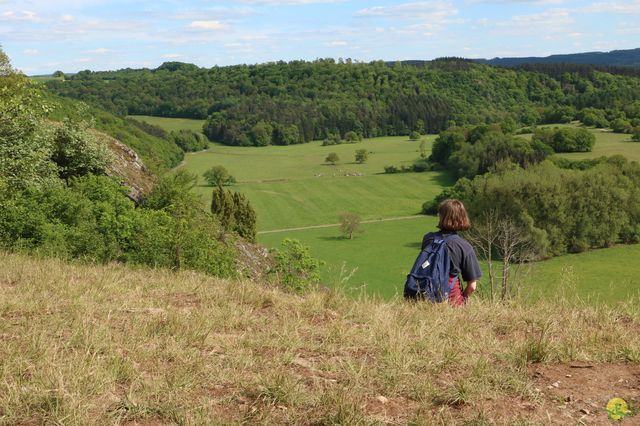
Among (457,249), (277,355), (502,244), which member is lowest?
(502,244)

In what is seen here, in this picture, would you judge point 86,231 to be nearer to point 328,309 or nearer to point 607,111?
point 328,309

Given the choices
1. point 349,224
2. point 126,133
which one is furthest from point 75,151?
Result: point 126,133

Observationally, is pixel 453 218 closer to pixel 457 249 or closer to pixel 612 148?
pixel 457 249

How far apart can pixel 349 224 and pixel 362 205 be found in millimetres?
18625

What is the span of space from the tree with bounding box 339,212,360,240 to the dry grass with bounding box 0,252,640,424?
65.1m

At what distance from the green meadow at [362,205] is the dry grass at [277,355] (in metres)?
23.3

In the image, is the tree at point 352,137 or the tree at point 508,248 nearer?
the tree at point 508,248

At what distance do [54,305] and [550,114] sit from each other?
18507 cm

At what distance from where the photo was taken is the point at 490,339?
217 inches

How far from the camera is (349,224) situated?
2867 inches

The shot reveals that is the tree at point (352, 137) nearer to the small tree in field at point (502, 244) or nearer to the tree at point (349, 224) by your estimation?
the tree at point (349, 224)

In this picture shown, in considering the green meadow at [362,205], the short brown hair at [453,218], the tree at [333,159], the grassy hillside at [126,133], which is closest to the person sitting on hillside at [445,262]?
the short brown hair at [453,218]

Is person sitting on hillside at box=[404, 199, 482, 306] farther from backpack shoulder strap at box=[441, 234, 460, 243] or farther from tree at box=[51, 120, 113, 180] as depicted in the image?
tree at box=[51, 120, 113, 180]

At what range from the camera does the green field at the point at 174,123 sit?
164m
